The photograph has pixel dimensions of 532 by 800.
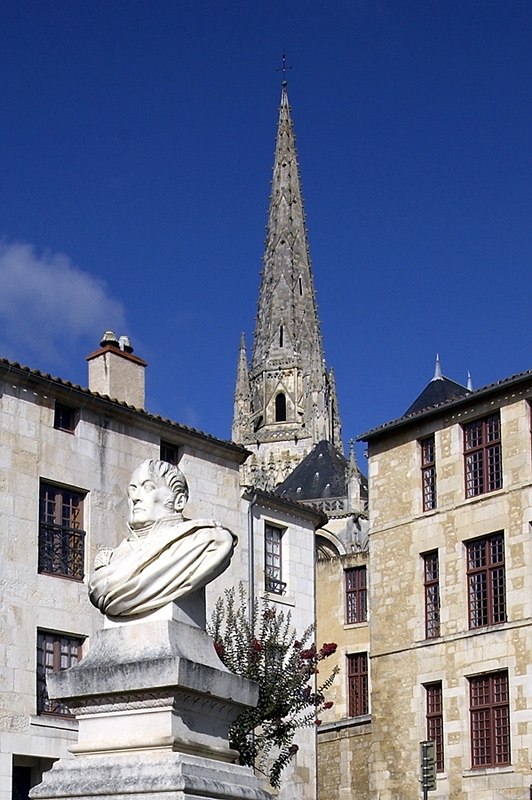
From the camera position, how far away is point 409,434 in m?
30.0

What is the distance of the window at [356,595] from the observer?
33.9m

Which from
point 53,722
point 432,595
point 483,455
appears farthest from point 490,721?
point 53,722

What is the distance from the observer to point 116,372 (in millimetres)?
24641

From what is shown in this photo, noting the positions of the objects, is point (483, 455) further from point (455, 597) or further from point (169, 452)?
point (169, 452)

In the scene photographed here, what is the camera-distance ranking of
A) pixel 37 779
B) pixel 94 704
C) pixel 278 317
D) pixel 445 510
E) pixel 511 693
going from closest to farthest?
pixel 94 704 → pixel 37 779 → pixel 511 693 → pixel 445 510 → pixel 278 317

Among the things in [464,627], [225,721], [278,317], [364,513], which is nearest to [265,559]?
[464,627]

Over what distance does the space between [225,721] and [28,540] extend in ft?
47.6

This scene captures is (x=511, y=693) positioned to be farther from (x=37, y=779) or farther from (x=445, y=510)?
(x=37, y=779)

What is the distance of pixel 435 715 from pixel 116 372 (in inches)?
397

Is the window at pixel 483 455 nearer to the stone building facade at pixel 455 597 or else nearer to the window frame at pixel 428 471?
the stone building facade at pixel 455 597

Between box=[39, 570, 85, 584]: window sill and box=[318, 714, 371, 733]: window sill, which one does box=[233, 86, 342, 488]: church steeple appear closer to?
box=[318, 714, 371, 733]: window sill

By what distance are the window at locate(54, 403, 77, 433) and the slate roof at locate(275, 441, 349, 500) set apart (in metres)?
48.7

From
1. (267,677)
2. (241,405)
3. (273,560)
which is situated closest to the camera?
(267,677)

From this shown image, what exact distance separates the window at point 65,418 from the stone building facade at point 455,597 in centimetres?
906
